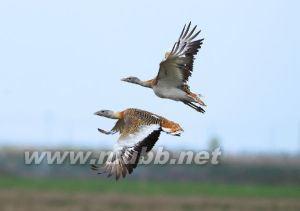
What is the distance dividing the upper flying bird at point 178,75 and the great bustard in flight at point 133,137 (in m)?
0.37

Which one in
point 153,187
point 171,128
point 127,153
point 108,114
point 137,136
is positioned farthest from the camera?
point 153,187

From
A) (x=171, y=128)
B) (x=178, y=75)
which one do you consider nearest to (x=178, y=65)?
(x=178, y=75)

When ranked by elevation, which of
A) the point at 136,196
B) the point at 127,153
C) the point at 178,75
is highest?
the point at 136,196

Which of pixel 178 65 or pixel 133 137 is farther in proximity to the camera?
pixel 178 65

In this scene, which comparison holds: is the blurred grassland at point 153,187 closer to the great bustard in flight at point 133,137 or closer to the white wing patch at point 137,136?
the great bustard in flight at point 133,137

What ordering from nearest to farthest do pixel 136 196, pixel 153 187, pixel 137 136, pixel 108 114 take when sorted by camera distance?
pixel 137 136, pixel 108 114, pixel 136 196, pixel 153 187

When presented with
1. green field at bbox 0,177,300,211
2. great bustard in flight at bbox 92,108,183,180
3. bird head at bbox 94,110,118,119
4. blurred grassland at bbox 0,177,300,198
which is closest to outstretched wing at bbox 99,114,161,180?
great bustard in flight at bbox 92,108,183,180

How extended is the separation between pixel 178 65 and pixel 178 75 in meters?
0.14

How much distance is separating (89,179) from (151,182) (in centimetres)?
315

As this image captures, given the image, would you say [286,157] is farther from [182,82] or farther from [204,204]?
[182,82]

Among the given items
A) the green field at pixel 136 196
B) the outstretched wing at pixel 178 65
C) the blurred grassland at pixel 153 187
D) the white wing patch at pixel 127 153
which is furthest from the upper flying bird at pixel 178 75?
the blurred grassland at pixel 153 187

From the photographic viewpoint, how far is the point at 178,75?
13.6 metres

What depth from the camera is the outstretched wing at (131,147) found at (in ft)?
41.0

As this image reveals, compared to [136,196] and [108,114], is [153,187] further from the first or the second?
[108,114]
